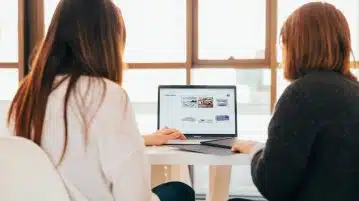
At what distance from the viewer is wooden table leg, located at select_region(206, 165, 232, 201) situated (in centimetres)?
256

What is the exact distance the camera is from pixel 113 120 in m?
1.25

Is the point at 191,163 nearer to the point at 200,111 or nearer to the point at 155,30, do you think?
the point at 200,111

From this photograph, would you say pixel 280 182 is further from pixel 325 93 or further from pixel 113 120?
pixel 113 120

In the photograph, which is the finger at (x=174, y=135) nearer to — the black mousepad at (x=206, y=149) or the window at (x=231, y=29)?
the black mousepad at (x=206, y=149)

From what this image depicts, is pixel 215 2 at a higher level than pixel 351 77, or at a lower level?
higher

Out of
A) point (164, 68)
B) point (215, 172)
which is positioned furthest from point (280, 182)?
point (164, 68)

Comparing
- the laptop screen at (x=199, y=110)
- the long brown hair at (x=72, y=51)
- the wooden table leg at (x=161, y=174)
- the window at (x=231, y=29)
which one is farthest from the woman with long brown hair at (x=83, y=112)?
the window at (x=231, y=29)

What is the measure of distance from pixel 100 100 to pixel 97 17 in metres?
0.27

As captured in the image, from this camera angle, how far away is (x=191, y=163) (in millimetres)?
1862

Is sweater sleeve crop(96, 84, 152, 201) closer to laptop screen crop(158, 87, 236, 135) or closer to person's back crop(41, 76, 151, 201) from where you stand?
person's back crop(41, 76, 151, 201)

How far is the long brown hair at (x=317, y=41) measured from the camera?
131cm

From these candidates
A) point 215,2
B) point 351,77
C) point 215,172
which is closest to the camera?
point 351,77

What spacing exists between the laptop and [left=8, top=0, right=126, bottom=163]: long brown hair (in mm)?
1113

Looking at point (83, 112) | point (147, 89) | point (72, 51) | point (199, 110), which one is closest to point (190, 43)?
point (147, 89)
